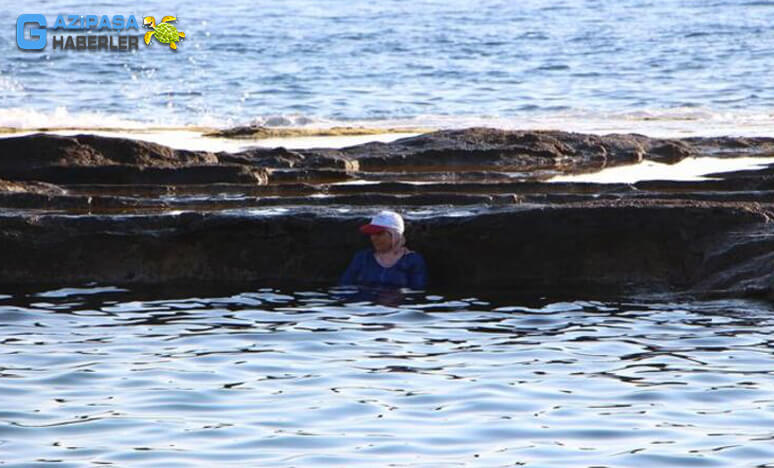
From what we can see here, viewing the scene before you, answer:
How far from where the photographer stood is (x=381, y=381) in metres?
8.03

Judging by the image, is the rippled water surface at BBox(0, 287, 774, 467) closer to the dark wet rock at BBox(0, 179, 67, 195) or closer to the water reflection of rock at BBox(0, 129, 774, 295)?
the water reflection of rock at BBox(0, 129, 774, 295)

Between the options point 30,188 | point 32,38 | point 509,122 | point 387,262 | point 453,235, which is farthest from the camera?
point 32,38

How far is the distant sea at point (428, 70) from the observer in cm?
2502

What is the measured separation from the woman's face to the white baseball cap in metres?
0.04

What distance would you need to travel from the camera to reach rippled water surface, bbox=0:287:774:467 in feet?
22.2

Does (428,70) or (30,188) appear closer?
(30,188)

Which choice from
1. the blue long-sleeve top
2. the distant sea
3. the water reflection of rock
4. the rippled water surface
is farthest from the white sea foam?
the rippled water surface

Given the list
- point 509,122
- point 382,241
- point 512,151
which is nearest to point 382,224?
point 382,241

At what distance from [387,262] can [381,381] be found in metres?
3.06

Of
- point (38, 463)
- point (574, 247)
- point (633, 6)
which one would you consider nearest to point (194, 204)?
point (574, 247)

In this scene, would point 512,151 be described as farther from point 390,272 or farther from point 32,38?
point 32,38

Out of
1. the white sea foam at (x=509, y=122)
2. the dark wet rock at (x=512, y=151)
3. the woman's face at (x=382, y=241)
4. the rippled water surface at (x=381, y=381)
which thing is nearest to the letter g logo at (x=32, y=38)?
the white sea foam at (x=509, y=122)

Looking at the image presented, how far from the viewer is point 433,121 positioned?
2392 centimetres

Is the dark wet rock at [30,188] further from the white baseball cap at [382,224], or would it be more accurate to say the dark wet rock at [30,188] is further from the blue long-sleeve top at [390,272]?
the white baseball cap at [382,224]
